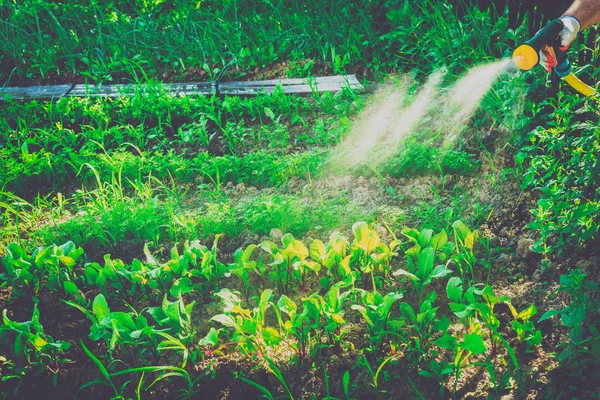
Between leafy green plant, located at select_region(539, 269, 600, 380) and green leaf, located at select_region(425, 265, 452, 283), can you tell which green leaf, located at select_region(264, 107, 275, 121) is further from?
leafy green plant, located at select_region(539, 269, 600, 380)

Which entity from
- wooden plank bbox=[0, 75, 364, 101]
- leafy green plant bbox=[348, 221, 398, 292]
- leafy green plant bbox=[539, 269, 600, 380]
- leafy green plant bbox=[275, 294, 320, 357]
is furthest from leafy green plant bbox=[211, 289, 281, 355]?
wooden plank bbox=[0, 75, 364, 101]

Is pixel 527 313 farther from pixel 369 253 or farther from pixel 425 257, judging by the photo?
pixel 369 253

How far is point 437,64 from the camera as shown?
398cm

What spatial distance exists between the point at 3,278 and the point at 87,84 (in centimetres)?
238

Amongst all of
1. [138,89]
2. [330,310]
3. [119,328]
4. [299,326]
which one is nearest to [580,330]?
[330,310]

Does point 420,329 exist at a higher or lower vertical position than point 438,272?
lower

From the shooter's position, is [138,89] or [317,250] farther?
[138,89]

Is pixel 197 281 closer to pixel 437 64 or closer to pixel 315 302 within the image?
pixel 315 302

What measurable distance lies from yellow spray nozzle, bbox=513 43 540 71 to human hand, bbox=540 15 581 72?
0.09 meters

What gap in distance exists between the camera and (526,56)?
2.11 m

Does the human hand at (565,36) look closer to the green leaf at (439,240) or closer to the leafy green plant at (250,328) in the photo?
the green leaf at (439,240)

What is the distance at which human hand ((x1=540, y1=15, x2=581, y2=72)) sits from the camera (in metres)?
2.15

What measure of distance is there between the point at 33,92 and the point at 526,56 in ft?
13.9

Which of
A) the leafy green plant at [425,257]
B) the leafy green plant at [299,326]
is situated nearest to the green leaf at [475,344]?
the leafy green plant at [425,257]
